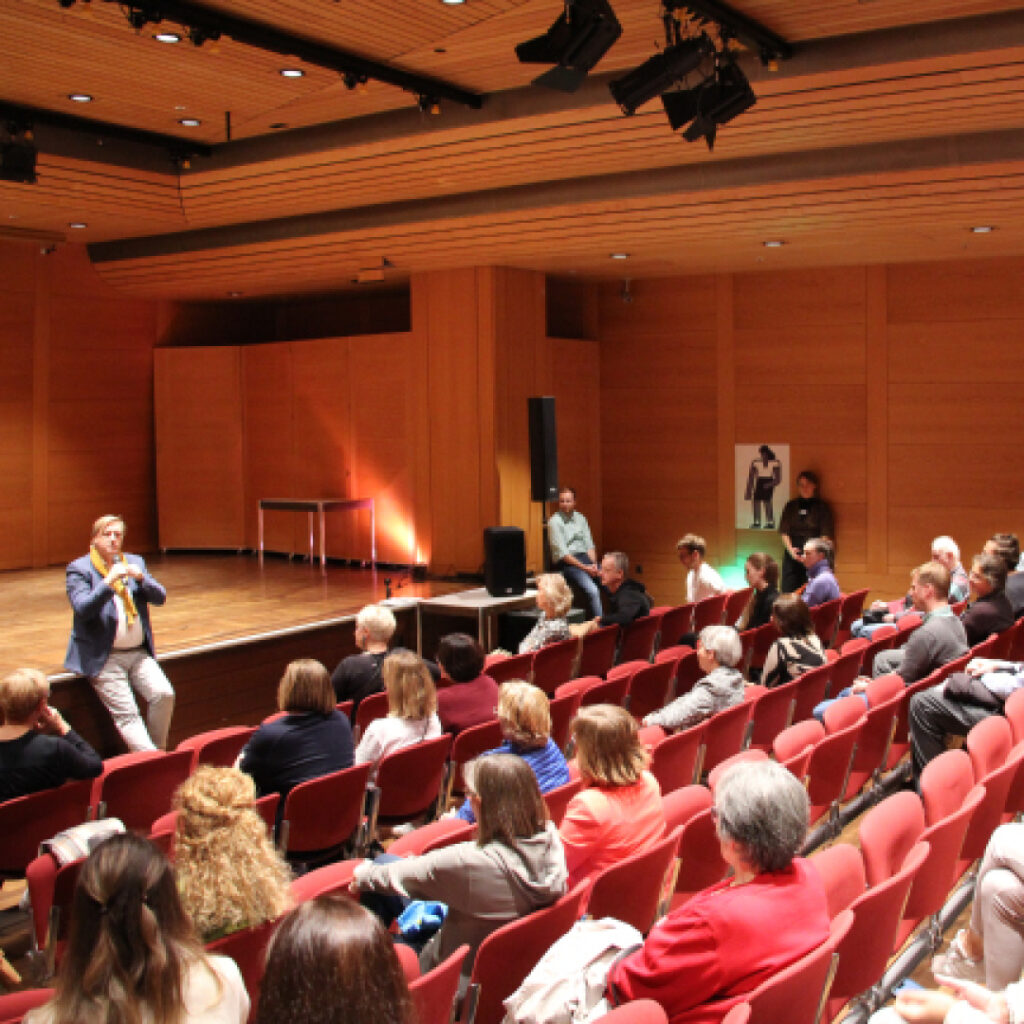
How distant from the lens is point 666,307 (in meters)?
11.9

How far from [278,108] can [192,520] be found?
6.93 meters

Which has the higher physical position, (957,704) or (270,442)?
(270,442)

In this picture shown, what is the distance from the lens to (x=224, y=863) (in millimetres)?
2736

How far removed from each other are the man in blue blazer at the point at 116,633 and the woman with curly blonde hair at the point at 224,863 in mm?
3409

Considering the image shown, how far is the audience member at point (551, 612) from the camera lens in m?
6.81

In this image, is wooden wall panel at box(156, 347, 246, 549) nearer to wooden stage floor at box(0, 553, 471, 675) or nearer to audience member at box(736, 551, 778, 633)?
wooden stage floor at box(0, 553, 471, 675)

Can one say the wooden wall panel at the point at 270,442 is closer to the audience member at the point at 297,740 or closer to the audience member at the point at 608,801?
the audience member at the point at 297,740

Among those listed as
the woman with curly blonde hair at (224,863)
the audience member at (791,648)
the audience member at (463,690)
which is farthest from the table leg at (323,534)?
the woman with curly blonde hair at (224,863)

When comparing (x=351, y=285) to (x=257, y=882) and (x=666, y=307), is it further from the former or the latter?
(x=257, y=882)

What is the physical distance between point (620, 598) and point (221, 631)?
9.47 feet

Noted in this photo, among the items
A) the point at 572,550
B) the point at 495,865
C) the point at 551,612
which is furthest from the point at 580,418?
the point at 495,865

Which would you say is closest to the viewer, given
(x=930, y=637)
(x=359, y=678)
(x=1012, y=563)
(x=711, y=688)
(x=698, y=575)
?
(x=711, y=688)

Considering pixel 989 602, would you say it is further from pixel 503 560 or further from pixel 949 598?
pixel 503 560

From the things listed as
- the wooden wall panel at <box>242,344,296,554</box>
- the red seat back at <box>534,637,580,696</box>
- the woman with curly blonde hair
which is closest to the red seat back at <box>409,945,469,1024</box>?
the woman with curly blonde hair
